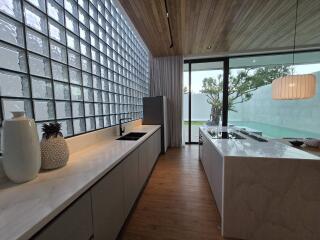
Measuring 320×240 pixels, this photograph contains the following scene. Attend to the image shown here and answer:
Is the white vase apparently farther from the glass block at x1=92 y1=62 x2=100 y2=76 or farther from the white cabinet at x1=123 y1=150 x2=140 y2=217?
the glass block at x1=92 y1=62 x2=100 y2=76

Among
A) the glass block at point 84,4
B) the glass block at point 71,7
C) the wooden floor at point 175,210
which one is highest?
the glass block at point 84,4

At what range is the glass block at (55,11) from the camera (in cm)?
137

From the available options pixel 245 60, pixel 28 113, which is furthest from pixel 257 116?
pixel 28 113

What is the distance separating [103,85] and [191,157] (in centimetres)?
276

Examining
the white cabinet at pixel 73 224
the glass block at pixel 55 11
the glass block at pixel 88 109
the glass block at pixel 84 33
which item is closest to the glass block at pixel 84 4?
the glass block at pixel 84 33

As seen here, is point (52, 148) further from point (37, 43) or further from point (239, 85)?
point (239, 85)

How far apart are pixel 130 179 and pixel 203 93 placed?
4027 mm

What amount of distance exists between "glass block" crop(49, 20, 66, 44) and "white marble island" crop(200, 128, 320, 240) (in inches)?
76.6

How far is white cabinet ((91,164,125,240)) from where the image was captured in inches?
41.5

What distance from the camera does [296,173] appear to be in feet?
4.35

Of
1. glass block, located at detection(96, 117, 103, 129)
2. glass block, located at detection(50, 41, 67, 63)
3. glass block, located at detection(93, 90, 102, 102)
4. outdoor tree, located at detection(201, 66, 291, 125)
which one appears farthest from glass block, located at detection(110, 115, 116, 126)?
outdoor tree, located at detection(201, 66, 291, 125)

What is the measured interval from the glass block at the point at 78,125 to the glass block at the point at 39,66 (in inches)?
21.5

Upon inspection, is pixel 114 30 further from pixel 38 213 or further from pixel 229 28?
pixel 38 213

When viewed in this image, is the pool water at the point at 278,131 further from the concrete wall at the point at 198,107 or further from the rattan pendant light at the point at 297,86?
the rattan pendant light at the point at 297,86
